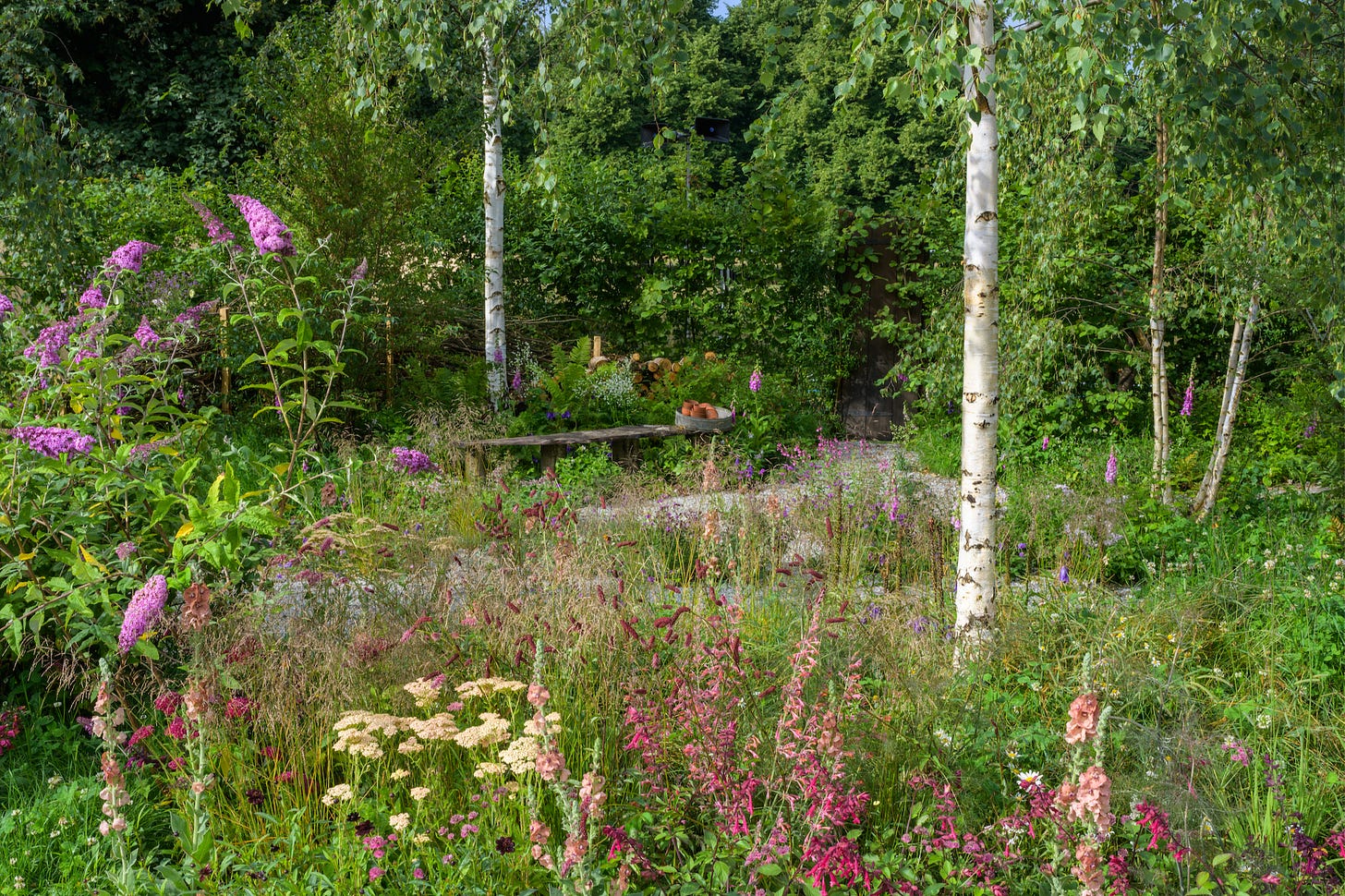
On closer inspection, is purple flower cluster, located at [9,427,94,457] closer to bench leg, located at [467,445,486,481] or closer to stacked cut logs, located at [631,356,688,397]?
bench leg, located at [467,445,486,481]

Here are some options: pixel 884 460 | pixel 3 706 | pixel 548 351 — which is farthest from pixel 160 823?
pixel 548 351

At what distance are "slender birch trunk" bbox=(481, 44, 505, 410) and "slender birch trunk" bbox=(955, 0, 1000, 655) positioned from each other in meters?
4.97

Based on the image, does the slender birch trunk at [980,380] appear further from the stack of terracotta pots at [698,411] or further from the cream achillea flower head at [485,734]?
the stack of terracotta pots at [698,411]

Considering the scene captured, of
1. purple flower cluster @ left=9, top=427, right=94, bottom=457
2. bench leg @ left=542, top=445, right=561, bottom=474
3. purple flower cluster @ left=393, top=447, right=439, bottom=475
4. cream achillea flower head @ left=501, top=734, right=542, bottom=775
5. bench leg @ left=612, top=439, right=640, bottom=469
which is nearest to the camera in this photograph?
cream achillea flower head @ left=501, top=734, right=542, bottom=775

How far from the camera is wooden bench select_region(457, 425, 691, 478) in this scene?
658 centimetres

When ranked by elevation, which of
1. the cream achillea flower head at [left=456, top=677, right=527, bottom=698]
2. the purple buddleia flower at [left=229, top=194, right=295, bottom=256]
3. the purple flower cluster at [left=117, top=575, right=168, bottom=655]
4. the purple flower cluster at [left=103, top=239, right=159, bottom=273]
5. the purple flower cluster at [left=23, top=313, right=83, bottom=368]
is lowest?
the cream achillea flower head at [left=456, top=677, right=527, bottom=698]

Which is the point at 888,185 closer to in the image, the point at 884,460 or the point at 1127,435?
the point at 1127,435

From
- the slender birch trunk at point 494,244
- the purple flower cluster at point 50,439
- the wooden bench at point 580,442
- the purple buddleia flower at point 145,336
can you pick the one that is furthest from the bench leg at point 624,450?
the purple flower cluster at point 50,439

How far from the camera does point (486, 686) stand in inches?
109

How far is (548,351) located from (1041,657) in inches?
267

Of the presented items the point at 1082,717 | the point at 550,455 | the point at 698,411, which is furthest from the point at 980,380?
the point at 698,411

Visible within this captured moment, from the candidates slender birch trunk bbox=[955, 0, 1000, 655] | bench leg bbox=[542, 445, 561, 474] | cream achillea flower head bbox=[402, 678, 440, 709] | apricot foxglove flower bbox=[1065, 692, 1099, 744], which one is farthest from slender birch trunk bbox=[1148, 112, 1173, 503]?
cream achillea flower head bbox=[402, 678, 440, 709]

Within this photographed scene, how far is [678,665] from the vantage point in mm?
2883

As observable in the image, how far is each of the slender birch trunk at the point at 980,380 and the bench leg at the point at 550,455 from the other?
375cm
